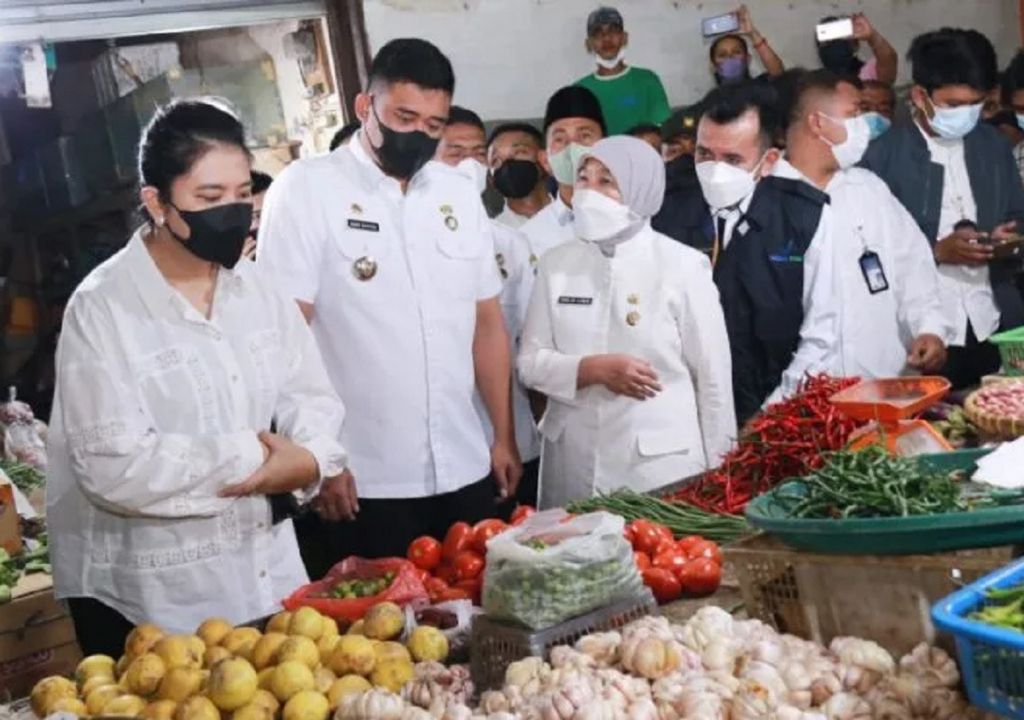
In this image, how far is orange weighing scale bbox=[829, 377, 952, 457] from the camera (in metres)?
2.84

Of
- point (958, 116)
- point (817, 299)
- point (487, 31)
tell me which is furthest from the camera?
point (487, 31)

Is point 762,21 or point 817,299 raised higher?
point 762,21

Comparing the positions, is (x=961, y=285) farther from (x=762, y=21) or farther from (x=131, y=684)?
(x=131, y=684)

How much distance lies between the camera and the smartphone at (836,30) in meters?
7.04

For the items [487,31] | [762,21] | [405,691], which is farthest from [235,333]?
[762,21]

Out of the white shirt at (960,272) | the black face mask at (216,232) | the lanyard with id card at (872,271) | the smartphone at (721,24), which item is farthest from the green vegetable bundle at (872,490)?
the smartphone at (721,24)

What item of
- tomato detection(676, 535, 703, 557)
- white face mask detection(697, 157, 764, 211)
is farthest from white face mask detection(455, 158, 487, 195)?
tomato detection(676, 535, 703, 557)

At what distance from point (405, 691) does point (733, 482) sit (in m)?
1.36

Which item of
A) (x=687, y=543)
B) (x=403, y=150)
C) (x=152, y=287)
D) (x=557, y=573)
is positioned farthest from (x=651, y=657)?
(x=403, y=150)

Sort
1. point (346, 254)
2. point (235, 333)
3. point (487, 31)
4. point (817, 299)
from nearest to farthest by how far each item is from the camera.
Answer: point (235, 333) < point (346, 254) < point (817, 299) < point (487, 31)

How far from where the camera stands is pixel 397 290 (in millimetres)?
3740

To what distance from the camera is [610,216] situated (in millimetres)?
3773

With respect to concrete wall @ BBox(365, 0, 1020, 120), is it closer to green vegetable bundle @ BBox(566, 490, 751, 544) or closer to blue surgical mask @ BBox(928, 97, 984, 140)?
blue surgical mask @ BBox(928, 97, 984, 140)

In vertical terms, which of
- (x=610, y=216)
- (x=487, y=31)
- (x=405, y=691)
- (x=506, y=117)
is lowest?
(x=405, y=691)
